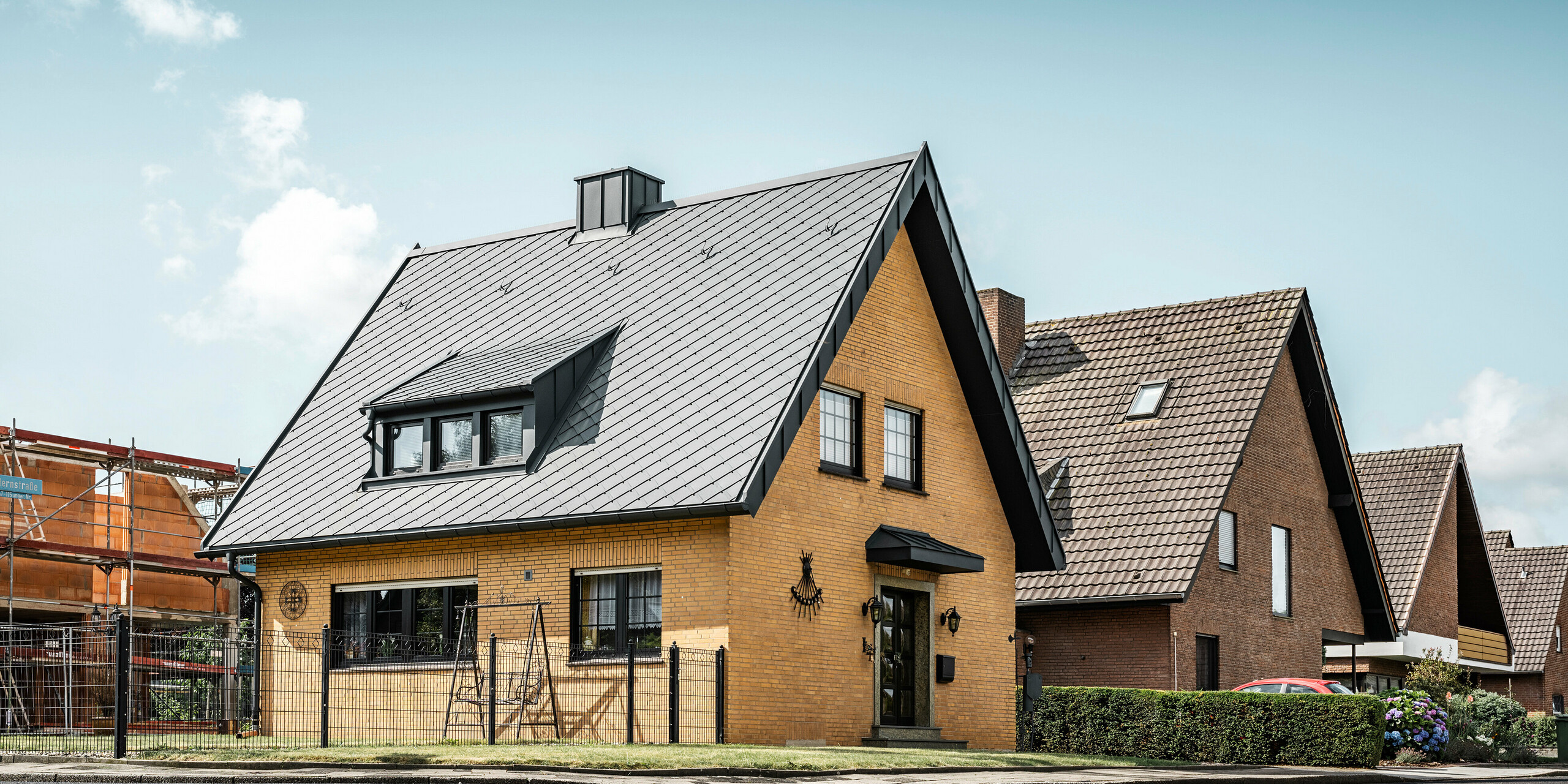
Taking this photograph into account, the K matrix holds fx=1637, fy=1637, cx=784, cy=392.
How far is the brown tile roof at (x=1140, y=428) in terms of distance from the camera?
2766 cm

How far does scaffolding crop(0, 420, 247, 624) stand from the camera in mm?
29688

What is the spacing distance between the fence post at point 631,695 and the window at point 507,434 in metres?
3.41

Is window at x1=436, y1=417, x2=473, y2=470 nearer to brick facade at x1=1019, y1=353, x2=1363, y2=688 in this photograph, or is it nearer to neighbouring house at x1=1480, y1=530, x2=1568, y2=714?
brick facade at x1=1019, y1=353, x2=1363, y2=688

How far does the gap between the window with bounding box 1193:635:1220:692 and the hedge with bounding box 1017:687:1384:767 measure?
3942 mm

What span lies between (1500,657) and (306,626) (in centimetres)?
3329

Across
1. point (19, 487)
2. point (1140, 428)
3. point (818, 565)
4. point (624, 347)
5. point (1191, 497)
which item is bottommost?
point (818, 565)

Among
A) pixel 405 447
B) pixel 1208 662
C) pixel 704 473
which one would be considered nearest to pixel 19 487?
pixel 405 447

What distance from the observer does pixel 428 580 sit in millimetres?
21547

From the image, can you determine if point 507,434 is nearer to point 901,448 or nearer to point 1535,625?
point 901,448

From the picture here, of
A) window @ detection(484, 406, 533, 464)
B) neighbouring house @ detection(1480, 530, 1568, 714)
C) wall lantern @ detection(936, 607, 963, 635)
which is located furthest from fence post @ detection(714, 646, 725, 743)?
neighbouring house @ detection(1480, 530, 1568, 714)

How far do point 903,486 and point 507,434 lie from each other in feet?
18.1

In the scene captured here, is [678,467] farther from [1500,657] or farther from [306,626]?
[1500,657]

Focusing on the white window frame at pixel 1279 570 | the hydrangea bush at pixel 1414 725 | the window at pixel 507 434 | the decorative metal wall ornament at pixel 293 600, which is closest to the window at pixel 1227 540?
the white window frame at pixel 1279 570

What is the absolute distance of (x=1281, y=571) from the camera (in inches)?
1251
